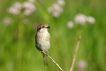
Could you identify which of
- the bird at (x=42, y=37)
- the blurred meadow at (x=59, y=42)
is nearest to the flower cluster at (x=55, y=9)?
the blurred meadow at (x=59, y=42)

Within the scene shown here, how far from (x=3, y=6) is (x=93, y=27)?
85.1 inches

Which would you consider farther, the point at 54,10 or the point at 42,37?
the point at 54,10

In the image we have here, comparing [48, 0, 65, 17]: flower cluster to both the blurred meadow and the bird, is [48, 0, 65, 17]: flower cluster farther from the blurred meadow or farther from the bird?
the bird

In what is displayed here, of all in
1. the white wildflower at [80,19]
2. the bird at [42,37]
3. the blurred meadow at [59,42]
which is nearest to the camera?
the bird at [42,37]

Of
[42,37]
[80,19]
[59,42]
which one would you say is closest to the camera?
[42,37]

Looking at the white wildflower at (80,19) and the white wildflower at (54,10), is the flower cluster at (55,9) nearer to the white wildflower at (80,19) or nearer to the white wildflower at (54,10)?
the white wildflower at (54,10)

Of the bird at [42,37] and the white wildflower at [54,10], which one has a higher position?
the bird at [42,37]

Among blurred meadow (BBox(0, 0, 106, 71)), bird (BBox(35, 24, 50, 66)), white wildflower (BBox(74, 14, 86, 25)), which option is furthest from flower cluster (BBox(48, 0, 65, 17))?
bird (BBox(35, 24, 50, 66))

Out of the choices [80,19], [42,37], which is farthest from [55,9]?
[42,37]

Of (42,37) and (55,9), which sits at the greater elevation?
(42,37)

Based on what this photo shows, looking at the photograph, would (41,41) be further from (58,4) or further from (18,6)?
(58,4)

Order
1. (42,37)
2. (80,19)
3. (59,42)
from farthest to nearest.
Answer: (59,42)
(80,19)
(42,37)

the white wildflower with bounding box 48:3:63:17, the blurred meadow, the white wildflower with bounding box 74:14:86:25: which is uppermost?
the white wildflower with bounding box 48:3:63:17

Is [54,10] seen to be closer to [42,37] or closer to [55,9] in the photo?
[55,9]
